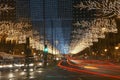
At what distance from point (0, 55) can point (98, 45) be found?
82589 mm

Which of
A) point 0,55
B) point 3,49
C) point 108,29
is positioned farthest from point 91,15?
point 3,49

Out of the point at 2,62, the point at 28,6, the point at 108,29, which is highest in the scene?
the point at 28,6

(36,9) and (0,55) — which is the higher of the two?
(36,9)

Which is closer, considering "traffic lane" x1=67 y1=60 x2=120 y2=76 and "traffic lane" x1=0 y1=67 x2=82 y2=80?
"traffic lane" x1=0 y1=67 x2=82 y2=80

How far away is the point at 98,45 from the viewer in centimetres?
14225

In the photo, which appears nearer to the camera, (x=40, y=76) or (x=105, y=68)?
(x=40, y=76)

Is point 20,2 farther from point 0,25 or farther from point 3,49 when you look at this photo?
point 3,49

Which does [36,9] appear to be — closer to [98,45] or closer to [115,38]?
[115,38]

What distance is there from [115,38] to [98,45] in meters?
30.8

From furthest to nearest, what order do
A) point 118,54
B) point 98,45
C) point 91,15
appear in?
point 98,45
point 118,54
point 91,15

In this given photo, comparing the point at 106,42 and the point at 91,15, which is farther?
the point at 106,42

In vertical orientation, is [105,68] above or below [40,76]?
below

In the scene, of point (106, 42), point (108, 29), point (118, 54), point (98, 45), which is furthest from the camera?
point (98, 45)

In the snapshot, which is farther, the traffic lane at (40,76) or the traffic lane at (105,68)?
the traffic lane at (105,68)
